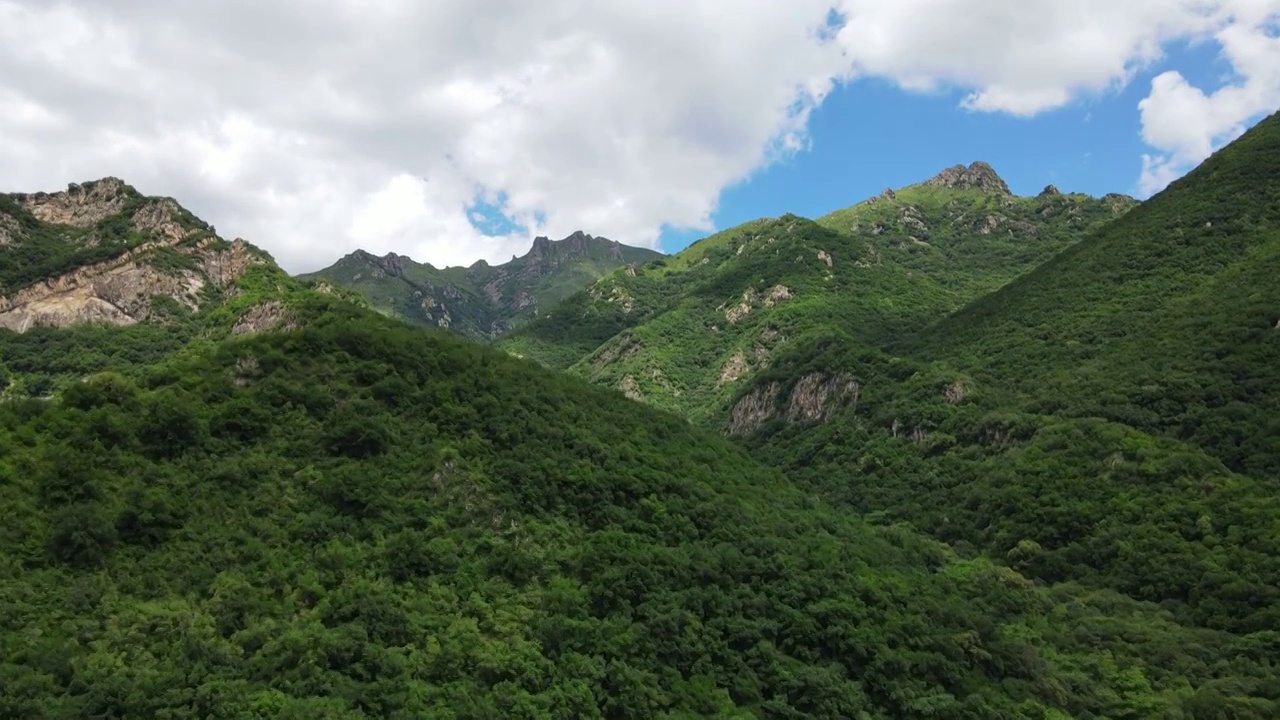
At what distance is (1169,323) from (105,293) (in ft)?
554

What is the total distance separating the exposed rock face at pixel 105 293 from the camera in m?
128

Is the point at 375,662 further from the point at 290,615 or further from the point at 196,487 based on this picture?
the point at 196,487

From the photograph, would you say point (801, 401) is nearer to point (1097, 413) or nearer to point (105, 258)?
point (1097, 413)

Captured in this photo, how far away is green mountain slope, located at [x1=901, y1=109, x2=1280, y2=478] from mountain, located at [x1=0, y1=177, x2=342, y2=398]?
379 feet

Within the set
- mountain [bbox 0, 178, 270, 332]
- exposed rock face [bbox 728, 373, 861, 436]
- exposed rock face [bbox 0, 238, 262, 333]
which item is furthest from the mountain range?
exposed rock face [bbox 728, 373, 861, 436]

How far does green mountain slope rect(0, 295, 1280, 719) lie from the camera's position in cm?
4694

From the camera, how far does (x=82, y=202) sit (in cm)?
16325

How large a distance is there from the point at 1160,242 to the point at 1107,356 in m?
46.7

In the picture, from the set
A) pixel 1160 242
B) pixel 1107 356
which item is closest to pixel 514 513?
pixel 1107 356

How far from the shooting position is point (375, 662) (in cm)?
4834

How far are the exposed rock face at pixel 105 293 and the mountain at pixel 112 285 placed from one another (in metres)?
0.16

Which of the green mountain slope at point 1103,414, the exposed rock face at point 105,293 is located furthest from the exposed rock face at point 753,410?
the exposed rock face at point 105,293

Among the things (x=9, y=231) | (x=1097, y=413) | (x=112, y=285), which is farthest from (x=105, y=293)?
(x=1097, y=413)

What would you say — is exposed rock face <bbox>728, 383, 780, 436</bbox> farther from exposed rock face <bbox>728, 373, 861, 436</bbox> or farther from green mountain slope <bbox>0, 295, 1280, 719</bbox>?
green mountain slope <bbox>0, 295, 1280, 719</bbox>
